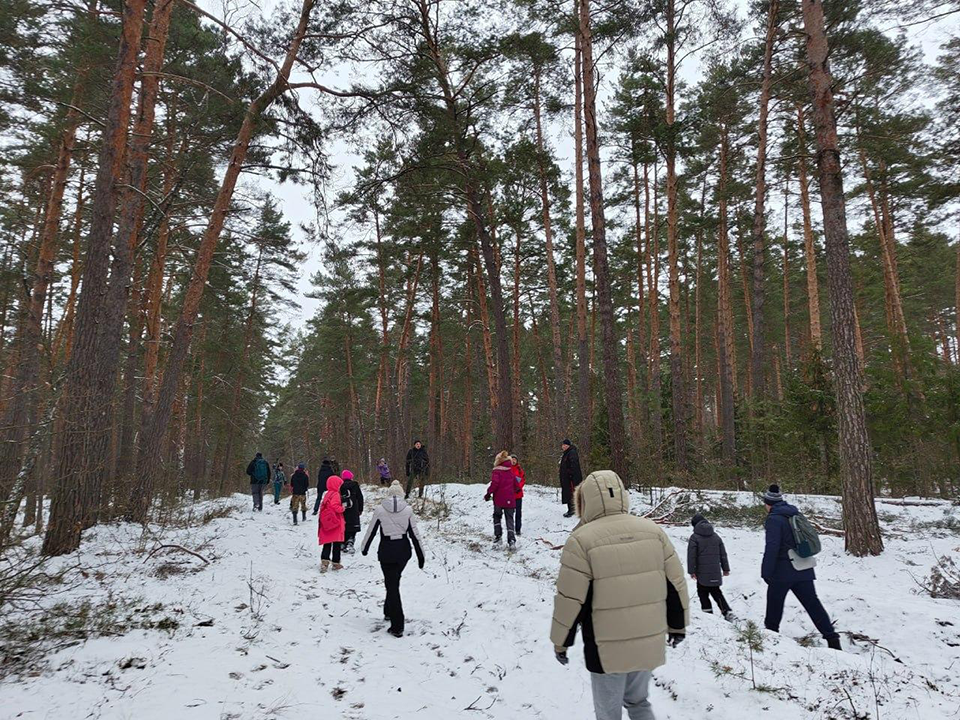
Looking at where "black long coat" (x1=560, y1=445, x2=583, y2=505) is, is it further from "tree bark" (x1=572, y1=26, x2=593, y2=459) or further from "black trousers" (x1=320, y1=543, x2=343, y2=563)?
"black trousers" (x1=320, y1=543, x2=343, y2=563)

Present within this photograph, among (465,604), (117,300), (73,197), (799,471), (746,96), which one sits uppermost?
(746,96)

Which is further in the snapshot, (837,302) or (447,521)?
(447,521)

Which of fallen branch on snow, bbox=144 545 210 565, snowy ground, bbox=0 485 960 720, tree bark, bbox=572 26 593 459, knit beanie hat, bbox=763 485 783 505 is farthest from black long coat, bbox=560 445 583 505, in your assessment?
fallen branch on snow, bbox=144 545 210 565

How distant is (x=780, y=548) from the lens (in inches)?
226

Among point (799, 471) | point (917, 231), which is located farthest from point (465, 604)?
point (917, 231)

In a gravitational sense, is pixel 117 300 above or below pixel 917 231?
below

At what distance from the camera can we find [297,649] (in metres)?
5.25

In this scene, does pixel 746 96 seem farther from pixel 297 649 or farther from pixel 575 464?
pixel 297 649

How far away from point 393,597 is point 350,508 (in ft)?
15.0

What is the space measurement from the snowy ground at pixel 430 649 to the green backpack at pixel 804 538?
956 millimetres

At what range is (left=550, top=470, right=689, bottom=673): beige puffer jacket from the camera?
2990mm

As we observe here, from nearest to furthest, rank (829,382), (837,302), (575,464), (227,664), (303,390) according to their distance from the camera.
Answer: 1. (227,664)
2. (837,302)
3. (575,464)
4. (829,382)
5. (303,390)

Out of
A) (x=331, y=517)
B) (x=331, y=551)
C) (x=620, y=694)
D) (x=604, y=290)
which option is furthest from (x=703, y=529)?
(x=604, y=290)

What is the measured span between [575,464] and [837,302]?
6.28 metres
